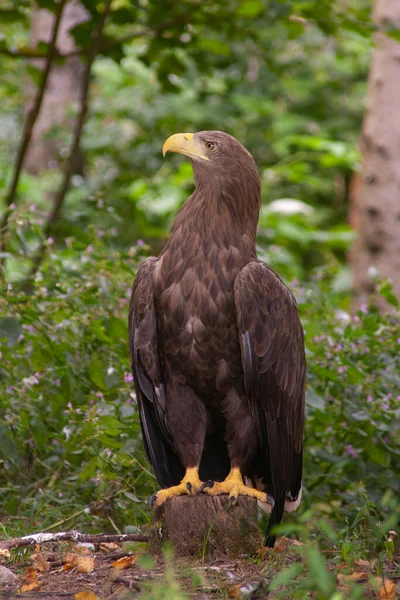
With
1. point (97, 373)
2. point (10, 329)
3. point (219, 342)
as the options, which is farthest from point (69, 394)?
point (219, 342)

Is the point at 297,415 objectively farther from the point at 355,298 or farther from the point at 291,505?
the point at 355,298

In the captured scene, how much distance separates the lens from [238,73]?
38.6 feet

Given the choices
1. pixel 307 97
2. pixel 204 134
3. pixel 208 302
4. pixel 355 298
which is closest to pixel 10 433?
pixel 208 302

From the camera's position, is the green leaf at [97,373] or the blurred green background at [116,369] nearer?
the blurred green background at [116,369]

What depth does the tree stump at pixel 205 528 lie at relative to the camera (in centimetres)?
364

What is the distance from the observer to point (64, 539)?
3676mm

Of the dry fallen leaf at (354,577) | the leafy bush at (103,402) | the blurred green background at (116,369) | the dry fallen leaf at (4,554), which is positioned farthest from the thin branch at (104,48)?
the dry fallen leaf at (354,577)

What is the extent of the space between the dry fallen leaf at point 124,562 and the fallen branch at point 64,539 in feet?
0.69

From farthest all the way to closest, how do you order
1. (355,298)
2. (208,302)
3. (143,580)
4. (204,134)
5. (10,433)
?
(355,298) < (10,433) < (204,134) < (208,302) < (143,580)

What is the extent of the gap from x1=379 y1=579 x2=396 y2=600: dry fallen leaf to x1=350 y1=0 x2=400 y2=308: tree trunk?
466 centimetres

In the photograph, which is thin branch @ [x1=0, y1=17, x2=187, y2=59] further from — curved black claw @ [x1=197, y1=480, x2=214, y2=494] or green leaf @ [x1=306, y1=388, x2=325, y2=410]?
curved black claw @ [x1=197, y1=480, x2=214, y2=494]

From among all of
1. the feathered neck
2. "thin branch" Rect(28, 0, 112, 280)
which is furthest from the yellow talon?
"thin branch" Rect(28, 0, 112, 280)

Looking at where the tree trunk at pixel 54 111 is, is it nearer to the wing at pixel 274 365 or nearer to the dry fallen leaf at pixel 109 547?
the wing at pixel 274 365

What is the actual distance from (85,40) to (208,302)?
3.07m
